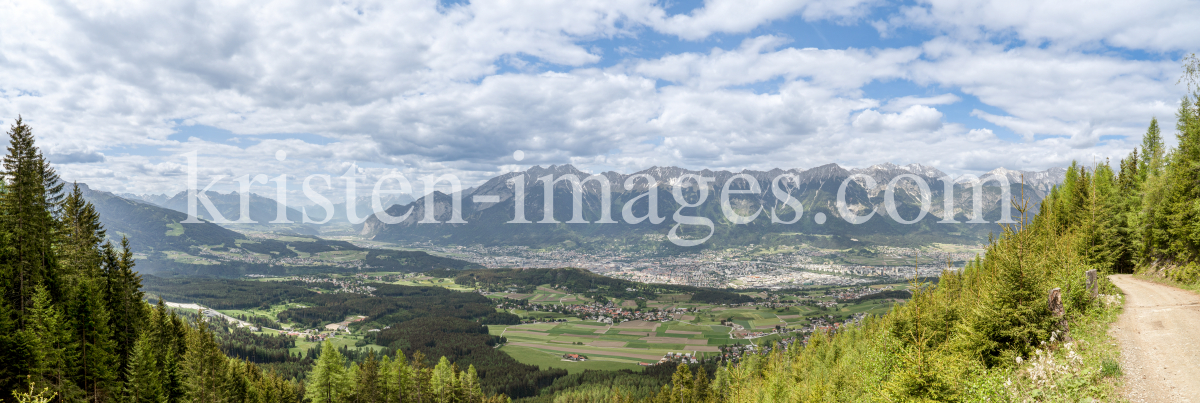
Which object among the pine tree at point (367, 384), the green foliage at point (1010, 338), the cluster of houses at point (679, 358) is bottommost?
the cluster of houses at point (679, 358)

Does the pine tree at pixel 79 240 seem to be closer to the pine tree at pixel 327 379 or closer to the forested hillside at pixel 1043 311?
A: the pine tree at pixel 327 379

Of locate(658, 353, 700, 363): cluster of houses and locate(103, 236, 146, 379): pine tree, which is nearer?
locate(103, 236, 146, 379): pine tree

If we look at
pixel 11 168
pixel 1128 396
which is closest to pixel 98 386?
pixel 11 168

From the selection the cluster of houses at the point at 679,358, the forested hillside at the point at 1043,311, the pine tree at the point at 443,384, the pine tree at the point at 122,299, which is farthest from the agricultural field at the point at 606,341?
the pine tree at the point at 122,299

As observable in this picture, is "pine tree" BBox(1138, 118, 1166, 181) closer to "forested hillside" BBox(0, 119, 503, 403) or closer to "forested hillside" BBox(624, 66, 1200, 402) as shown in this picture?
"forested hillside" BBox(624, 66, 1200, 402)

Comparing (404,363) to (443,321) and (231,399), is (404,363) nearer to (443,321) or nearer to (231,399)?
(231,399)

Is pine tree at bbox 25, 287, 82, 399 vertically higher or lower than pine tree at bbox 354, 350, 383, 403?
higher

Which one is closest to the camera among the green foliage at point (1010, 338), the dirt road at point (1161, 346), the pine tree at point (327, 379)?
the dirt road at point (1161, 346)

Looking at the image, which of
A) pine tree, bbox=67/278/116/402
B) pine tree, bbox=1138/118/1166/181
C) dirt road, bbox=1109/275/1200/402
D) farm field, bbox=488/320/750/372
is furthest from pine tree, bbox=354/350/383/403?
pine tree, bbox=1138/118/1166/181
